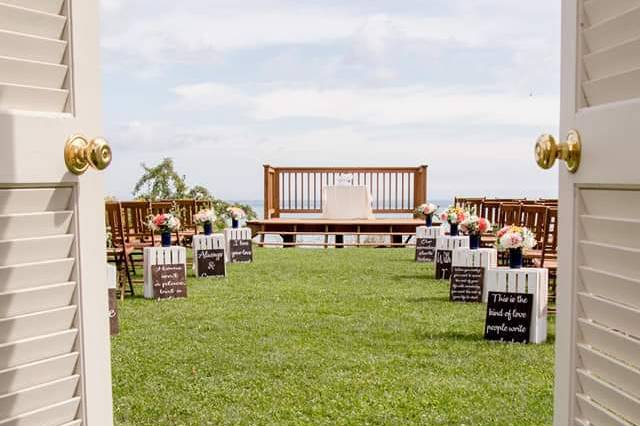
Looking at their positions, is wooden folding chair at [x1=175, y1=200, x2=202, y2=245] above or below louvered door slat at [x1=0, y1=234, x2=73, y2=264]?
below

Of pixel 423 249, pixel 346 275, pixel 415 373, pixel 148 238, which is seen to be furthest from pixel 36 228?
pixel 423 249

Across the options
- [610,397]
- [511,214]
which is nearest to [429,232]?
[511,214]

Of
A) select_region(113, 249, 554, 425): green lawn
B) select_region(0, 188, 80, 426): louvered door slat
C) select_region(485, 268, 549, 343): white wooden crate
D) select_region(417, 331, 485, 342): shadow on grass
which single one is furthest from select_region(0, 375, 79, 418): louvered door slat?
select_region(485, 268, 549, 343): white wooden crate

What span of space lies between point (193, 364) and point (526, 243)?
2848mm

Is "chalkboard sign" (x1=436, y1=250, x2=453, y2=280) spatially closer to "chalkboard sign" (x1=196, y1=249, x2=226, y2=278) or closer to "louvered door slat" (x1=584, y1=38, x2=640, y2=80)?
"chalkboard sign" (x1=196, y1=249, x2=226, y2=278)

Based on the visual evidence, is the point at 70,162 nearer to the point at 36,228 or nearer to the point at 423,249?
the point at 36,228

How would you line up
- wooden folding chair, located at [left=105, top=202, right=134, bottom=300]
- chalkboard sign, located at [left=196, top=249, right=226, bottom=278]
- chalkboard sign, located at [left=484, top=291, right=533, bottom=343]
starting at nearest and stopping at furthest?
chalkboard sign, located at [left=484, top=291, right=533, bottom=343] → wooden folding chair, located at [left=105, top=202, right=134, bottom=300] → chalkboard sign, located at [left=196, top=249, right=226, bottom=278]

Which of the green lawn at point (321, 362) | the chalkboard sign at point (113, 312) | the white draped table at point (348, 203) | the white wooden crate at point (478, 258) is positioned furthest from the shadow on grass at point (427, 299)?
the white draped table at point (348, 203)

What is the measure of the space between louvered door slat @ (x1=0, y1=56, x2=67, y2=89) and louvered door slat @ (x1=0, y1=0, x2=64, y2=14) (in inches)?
5.2

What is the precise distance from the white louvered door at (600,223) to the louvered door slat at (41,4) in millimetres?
1277

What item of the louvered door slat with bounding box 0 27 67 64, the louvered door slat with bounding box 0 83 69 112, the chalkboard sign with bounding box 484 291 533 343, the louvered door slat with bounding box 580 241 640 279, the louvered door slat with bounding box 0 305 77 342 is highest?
the louvered door slat with bounding box 0 27 67 64

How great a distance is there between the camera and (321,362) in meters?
4.87

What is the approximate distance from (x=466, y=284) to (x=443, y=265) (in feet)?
5.58

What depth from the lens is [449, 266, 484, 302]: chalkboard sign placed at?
7270 mm
